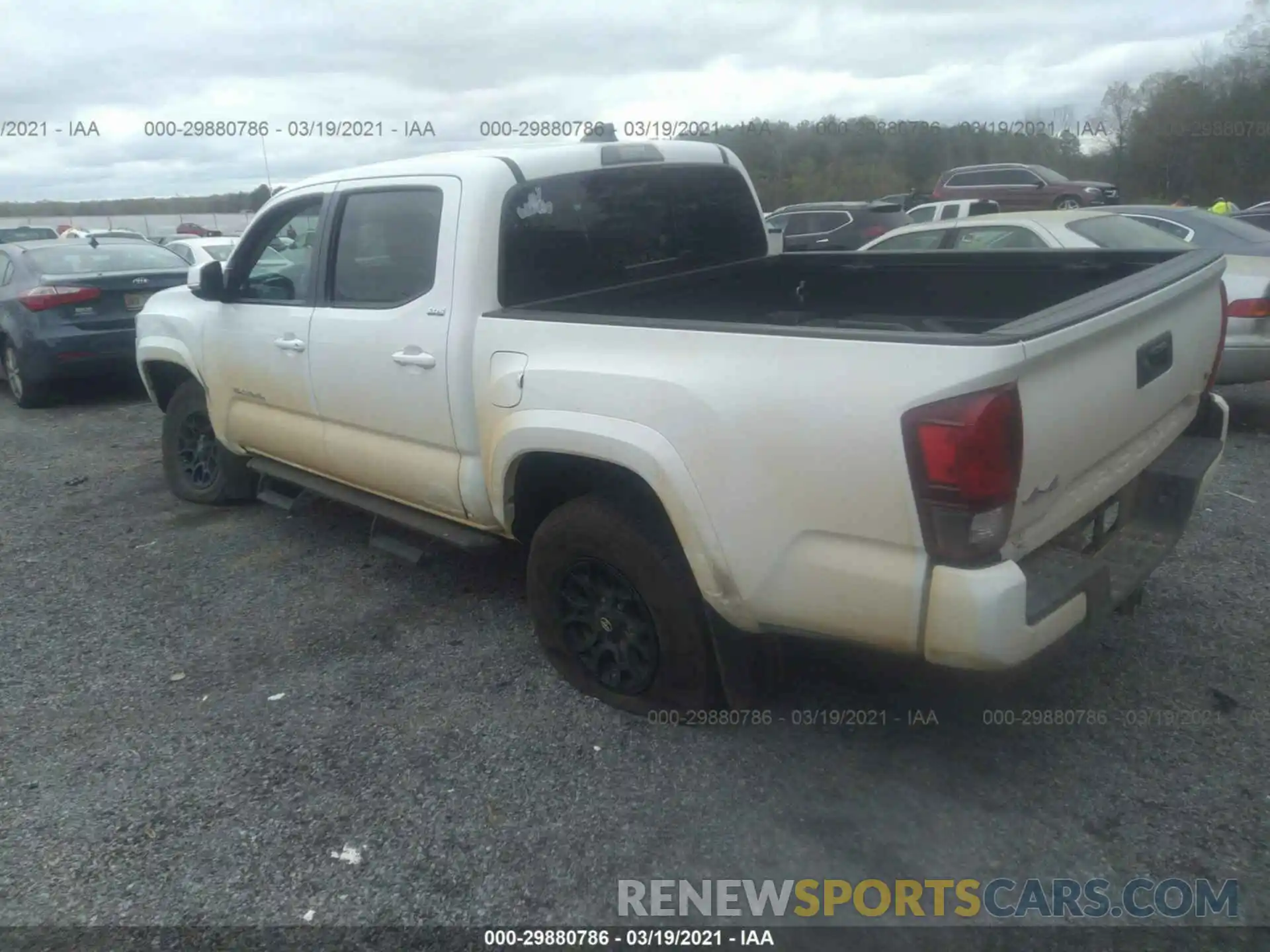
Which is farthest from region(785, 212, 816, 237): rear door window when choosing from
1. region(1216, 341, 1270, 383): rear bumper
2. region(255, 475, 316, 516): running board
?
region(255, 475, 316, 516): running board

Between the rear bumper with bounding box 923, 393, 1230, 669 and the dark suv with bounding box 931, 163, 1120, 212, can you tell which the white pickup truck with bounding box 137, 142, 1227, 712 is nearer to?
the rear bumper with bounding box 923, 393, 1230, 669

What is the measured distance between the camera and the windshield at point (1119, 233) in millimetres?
7035

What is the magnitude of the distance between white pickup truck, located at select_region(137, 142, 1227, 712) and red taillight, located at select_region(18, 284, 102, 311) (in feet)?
14.6

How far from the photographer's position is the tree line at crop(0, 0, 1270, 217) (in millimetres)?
29344

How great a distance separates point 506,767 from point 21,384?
27.3 feet

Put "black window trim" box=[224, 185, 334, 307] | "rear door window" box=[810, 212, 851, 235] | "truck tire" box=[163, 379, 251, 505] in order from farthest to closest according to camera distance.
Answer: "rear door window" box=[810, 212, 851, 235] → "truck tire" box=[163, 379, 251, 505] → "black window trim" box=[224, 185, 334, 307]

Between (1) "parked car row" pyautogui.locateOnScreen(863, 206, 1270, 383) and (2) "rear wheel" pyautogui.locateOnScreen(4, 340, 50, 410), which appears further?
(2) "rear wheel" pyautogui.locateOnScreen(4, 340, 50, 410)

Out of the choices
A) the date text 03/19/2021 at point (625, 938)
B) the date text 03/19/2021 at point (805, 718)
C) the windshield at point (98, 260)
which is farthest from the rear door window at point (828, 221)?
the date text 03/19/2021 at point (625, 938)

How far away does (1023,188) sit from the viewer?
23.8m

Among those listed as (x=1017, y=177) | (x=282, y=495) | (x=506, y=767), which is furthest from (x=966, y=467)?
(x=1017, y=177)

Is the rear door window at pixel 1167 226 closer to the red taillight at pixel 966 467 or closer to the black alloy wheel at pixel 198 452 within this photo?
the red taillight at pixel 966 467

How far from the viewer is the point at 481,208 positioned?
3.67m

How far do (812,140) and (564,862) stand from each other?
2617cm

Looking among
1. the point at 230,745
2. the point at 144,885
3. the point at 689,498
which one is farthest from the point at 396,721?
the point at 689,498
